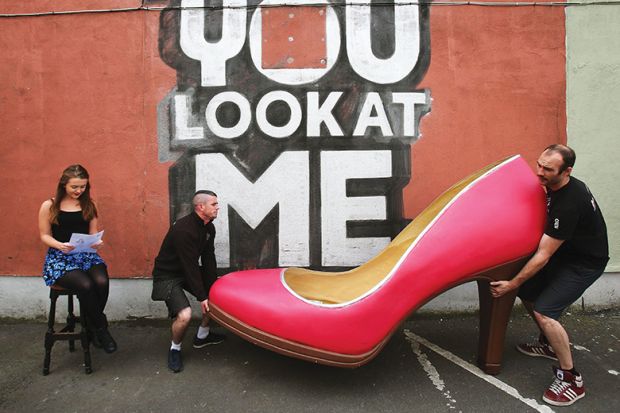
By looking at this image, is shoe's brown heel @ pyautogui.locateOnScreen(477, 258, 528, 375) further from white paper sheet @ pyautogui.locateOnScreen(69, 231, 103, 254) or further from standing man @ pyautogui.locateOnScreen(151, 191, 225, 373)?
white paper sheet @ pyautogui.locateOnScreen(69, 231, 103, 254)

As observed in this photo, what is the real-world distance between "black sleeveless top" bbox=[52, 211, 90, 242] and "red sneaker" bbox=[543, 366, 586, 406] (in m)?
3.79

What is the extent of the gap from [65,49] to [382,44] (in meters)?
3.32

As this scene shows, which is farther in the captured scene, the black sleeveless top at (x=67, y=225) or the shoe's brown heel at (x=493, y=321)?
the black sleeveless top at (x=67, y=225)

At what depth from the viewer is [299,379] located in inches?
126

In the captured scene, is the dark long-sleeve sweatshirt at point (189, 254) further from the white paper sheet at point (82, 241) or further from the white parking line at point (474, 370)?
the white parking line at point (474, 370)

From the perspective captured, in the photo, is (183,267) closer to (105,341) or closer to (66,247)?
(66,247)

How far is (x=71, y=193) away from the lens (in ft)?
11.4

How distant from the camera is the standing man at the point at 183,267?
3.33 m

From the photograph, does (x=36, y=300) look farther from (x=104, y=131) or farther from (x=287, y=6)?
(x=287, y=6)

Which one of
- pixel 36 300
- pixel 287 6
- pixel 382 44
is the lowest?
pixel 36 300

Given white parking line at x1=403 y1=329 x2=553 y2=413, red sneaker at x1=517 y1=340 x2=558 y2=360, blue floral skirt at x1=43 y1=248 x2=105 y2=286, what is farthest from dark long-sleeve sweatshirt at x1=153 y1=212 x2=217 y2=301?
red sneaker at x1=517 y1=340 x2=558 y2=360

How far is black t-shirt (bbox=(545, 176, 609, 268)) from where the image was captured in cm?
278

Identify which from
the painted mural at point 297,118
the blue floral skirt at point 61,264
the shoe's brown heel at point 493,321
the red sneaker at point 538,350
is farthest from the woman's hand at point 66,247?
the red sneaker at point 538,350

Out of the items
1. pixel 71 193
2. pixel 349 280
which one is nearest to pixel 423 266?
pixel 349 280
